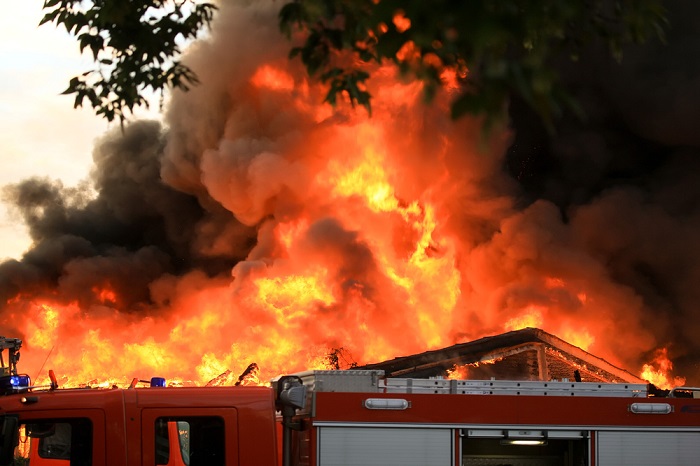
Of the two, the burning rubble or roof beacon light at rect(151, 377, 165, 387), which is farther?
the burning rubble

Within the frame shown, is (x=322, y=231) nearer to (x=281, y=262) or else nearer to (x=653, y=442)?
(x=281, y=262)

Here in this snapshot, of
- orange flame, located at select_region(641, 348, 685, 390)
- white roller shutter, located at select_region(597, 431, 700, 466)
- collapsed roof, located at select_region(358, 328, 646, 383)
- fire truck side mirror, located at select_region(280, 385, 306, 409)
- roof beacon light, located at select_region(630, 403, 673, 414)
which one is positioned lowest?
white roller shutter, located at select_region(597, 431, 700, 466)

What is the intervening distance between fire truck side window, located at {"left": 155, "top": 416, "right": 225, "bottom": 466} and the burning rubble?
17215 millimetres

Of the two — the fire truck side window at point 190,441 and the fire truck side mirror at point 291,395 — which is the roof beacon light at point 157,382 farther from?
the fire truck side mirror at point 291,395

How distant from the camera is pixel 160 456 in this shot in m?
7.74

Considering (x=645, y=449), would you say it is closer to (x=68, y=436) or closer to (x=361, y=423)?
(x=361, y=423)

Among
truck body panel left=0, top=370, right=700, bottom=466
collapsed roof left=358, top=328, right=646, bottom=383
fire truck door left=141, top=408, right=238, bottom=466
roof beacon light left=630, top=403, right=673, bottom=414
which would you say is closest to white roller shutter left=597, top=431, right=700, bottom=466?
truck body panel left=0, top=370, right=700, bottom=466

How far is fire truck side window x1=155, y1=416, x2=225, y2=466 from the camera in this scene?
7.75 meters

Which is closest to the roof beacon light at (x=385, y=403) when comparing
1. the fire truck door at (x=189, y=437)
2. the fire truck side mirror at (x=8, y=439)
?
the fire truck door at (x=189, y=437)

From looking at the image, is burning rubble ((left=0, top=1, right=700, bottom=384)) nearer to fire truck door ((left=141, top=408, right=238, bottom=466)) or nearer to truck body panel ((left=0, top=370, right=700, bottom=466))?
truck body panel ((left=0, top=370, right=700, bottom=466))

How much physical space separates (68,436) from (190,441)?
2.99ft

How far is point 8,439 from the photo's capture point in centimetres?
720

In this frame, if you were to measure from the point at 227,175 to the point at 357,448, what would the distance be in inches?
834

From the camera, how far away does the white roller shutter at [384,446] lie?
809 centimetres
